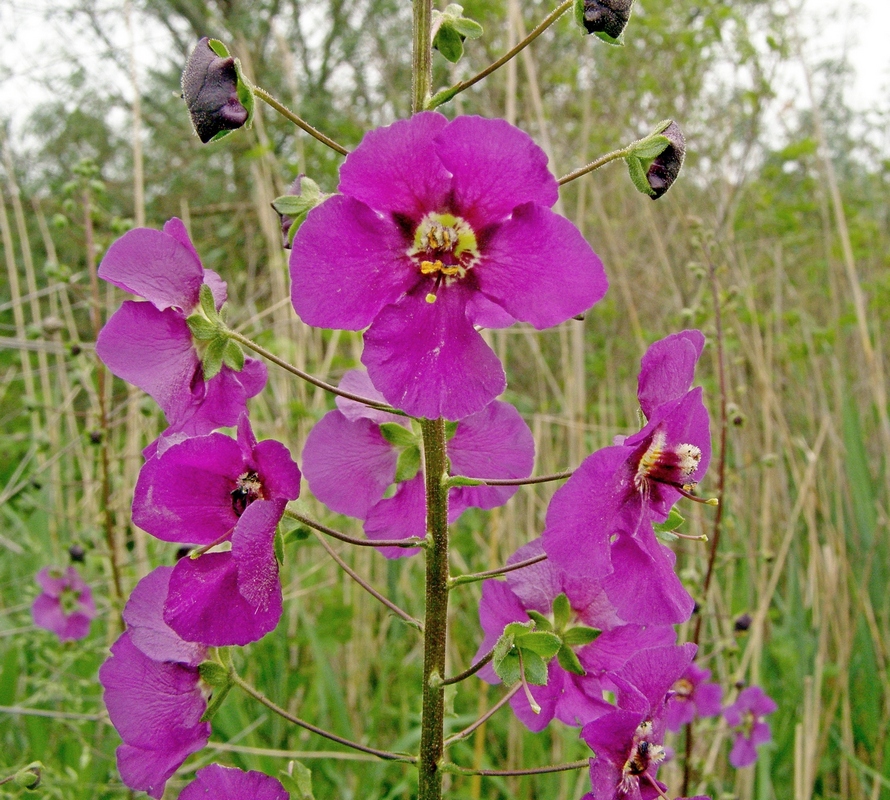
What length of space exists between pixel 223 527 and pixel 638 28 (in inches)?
144

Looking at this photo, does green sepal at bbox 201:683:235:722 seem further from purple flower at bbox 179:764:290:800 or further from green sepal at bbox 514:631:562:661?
green sepal at bbox 514:631:562:661

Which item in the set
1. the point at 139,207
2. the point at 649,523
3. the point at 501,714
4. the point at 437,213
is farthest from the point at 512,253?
the point at 501,714

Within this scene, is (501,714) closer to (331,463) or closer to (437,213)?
(331,463)

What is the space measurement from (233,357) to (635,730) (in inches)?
27.0

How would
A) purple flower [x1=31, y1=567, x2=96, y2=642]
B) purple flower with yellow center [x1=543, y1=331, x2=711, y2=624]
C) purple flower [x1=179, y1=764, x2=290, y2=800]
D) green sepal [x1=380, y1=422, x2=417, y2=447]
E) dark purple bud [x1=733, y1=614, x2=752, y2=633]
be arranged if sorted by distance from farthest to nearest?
purple flower [x1=31, y1=567, x2=96, y2=642] → dark purple bud [x1=733, y1=614, x2=752, y2=633] → green sepal [x1=380, y1=422, x2=417, y2=447] → purple flower [x1=179, y1=764, x2=290, y2=800] → purple flower with yellow center [x1=543, y1=331, x2=711, y2=624]

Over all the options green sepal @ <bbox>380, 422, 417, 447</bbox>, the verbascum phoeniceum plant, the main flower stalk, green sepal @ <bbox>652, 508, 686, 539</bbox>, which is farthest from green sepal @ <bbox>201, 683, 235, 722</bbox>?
green sepal @ <bbox>652, 508, 686, 539</bbox>

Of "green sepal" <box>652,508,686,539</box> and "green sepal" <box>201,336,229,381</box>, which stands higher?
"green sepal" <box>201,336,229,381</box>

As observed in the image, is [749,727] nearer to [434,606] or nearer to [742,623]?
[742,623]

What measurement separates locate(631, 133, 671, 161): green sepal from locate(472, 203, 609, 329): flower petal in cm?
22

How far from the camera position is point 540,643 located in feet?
3.27

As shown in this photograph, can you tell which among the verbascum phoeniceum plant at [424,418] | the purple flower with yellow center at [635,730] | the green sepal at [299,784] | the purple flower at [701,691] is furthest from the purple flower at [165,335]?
the purple flower at [701,691]

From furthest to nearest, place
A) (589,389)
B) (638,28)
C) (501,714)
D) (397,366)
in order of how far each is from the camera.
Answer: (589,389) < (638,28) < (501,714) < (397,366)

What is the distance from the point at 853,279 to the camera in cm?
260

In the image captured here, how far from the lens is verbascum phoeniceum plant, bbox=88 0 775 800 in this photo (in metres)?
0.96
